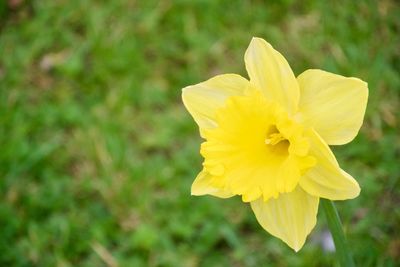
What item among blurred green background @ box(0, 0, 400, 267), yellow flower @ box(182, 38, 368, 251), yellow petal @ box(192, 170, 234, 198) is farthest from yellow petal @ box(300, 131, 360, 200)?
blurred green background @ box(0, 0, 400, 267)

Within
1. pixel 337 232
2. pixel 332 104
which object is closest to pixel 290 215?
pixel 337 232

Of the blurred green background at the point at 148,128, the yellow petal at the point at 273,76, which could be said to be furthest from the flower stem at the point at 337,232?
the blurred green background at the point at 148,128

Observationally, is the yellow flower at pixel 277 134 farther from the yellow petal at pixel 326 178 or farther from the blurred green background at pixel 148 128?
the blurred green background at pixel 148 128

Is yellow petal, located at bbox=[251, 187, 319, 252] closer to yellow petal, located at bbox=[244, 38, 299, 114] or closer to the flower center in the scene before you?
the flower center

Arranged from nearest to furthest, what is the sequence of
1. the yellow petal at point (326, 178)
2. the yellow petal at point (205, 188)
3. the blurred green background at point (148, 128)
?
the yellow petal at point (326, 178)
the yellow petal at point (205, 188)
the blurred green background at point (148, 128)

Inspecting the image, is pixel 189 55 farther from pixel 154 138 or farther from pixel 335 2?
pixel 335 2

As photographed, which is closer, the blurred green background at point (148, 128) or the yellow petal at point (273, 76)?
the yellow petal at point (273, 76)

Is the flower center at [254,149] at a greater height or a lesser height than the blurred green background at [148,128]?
greater

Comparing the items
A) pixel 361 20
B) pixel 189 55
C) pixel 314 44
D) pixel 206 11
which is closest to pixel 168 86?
pixel 189 55
